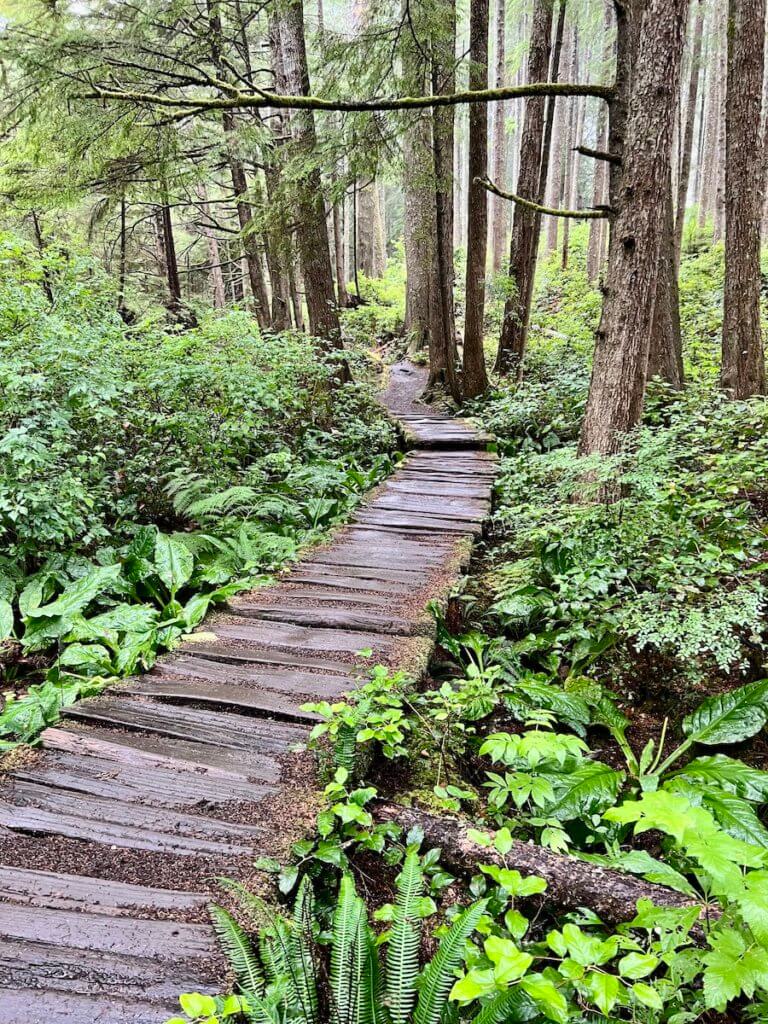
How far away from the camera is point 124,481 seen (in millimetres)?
5797

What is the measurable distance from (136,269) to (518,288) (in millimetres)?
9598

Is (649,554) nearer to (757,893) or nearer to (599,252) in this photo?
(757,893)

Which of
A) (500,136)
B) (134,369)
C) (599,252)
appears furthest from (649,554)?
(500,136)

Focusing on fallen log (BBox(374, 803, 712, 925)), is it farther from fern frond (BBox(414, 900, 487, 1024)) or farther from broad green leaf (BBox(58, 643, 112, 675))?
broad green leaf (BBox(58, 643, 112, 675))

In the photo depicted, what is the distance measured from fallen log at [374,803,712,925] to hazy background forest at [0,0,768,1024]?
0.04 ft

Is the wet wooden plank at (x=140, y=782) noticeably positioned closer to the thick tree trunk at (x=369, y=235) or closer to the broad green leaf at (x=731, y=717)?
the broad green leaf at (x=731, y=717)

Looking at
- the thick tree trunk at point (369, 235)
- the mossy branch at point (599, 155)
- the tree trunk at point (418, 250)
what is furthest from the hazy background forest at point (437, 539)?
the thick tree trunk at point (369, 235)

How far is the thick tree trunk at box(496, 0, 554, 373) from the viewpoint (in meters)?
9.84

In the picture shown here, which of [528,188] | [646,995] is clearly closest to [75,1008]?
[646,995]

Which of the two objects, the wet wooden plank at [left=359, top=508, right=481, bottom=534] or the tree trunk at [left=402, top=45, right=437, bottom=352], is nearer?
the wet wooden plank at [left=359, top=508, right=481, bottom=534]

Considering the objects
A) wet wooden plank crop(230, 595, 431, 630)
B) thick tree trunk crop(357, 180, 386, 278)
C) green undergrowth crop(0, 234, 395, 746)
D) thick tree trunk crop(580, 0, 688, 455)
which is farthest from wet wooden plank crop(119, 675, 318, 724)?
thick tree trunk crop(357, 180, 386, 278)

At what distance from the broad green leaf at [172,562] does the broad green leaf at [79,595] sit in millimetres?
310

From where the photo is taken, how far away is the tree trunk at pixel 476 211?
8.32 m

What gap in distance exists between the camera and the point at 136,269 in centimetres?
1427
